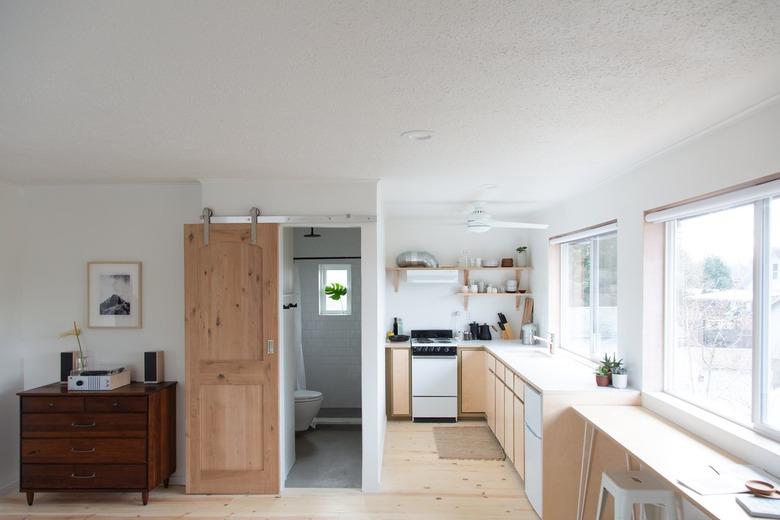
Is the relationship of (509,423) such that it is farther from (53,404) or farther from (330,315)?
(53,404)

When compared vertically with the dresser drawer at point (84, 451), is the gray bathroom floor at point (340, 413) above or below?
below

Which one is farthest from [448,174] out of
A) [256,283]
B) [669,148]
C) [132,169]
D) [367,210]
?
[132,169]

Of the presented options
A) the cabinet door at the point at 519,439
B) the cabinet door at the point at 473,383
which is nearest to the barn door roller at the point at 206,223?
the cabinet door at the point at 519,439

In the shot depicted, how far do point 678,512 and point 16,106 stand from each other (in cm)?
355

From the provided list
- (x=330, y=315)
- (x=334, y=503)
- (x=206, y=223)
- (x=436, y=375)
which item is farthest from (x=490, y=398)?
(x=206, y=223)

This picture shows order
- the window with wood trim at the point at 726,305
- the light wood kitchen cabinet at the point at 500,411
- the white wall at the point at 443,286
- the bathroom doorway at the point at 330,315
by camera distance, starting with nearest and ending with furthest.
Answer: the window with wood trim at the point at 726,305 → the light wood kitchen cabinet at the point at 500,411 → the bathroom doorway at the point at 330,315 → the white wall at the point at 443,286

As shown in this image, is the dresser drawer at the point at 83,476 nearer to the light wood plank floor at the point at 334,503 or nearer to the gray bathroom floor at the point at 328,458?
the light wood plank floor at the point at 334,503

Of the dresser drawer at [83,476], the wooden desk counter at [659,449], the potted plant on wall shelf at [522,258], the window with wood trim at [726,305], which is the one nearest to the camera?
the wooden desk counter at [659,449]

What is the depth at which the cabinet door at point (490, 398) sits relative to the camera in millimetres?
5066

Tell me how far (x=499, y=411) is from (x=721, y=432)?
2.52m

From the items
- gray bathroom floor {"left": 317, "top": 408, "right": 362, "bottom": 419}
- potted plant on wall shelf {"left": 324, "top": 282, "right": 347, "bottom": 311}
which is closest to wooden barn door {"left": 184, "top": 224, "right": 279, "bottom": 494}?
gray bathroom floor {"left": 317, "top": 408, "right": 362, "bottom": 419}

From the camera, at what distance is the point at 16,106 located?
2107 millimetres

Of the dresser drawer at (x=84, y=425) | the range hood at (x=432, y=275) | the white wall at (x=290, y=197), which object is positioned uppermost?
the white wall at (x=290, y=197)

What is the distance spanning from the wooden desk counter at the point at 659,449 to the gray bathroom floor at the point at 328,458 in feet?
6.11
